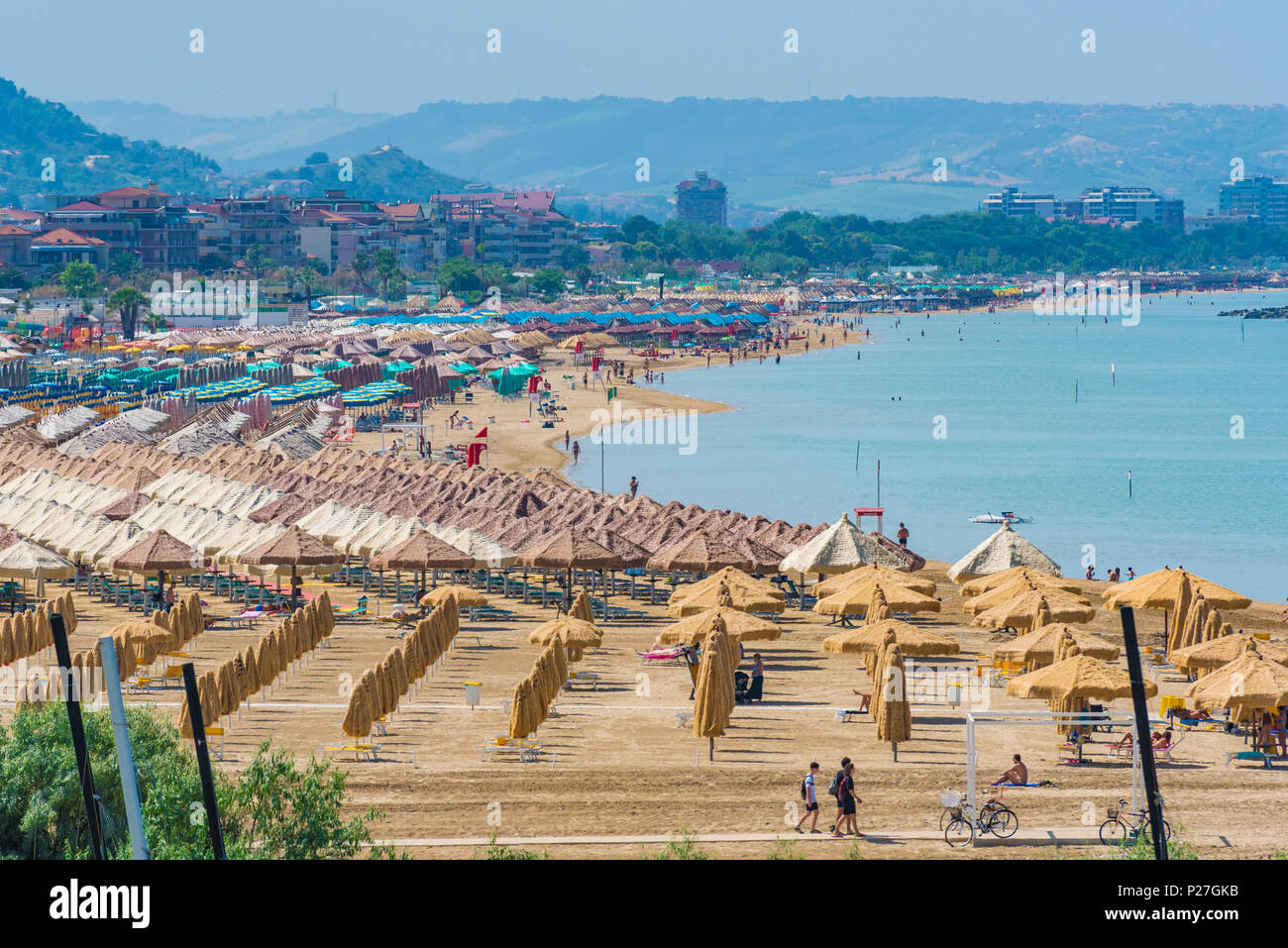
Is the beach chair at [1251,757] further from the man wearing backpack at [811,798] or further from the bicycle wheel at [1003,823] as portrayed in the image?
the man wearing backpack at [811,798]

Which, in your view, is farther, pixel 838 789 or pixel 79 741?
pixel 838 789

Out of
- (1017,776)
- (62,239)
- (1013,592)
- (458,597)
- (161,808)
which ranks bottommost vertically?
(1017,776)

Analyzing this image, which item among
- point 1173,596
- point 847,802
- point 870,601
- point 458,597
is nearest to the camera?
point 847,802

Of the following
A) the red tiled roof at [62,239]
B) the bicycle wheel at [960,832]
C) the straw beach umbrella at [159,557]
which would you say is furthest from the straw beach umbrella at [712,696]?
the red tiled roof at [62,239]

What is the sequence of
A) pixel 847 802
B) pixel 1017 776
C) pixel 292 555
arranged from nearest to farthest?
pixel 847 802 < pixel 1017 776 < pixel 292 555

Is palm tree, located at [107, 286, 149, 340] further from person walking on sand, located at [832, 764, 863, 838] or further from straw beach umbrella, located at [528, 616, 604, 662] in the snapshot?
person walking on sand, located at [832, 764, 863, 838]

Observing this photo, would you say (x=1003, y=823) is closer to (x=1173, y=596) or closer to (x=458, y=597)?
(x=1173, y=596)

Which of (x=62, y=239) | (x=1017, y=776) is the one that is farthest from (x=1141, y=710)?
(x=62, y=239)
